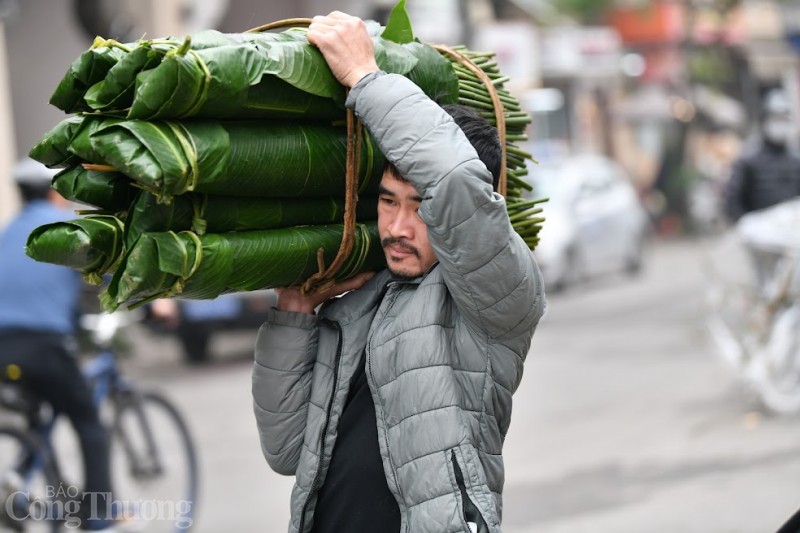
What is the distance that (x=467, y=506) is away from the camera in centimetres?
249

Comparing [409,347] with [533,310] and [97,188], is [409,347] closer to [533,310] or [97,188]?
[533,310]

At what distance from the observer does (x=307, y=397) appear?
2771 millimetres

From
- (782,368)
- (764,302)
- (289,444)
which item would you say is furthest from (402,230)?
(764,302)

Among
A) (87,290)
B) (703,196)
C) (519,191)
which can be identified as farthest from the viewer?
(703,196)

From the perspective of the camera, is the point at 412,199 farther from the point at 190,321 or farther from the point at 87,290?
the point at 190,321

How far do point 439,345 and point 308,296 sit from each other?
1.22 feet

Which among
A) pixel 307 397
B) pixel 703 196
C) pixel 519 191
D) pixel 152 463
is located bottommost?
pixel 703 196

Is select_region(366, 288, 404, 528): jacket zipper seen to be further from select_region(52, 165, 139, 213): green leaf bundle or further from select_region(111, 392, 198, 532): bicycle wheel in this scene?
select_region(111, 392, 198, 532): bicycle wheel

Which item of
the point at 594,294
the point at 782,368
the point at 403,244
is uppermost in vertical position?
the point at 403,244

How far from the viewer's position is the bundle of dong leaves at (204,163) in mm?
2311

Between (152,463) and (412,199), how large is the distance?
3.88m

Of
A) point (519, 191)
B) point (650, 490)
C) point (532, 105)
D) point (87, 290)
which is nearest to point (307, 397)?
point (519, 191)

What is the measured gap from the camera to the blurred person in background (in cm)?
554

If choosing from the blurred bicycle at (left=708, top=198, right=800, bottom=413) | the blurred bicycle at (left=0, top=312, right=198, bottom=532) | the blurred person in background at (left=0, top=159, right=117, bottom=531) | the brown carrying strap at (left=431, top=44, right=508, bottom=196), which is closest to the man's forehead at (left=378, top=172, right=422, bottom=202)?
the brown carrying strap at (left=431, top=44, right=508, bottom=196)
